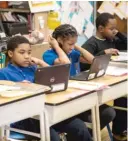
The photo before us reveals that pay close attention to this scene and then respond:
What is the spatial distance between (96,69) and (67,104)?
0.64 meters

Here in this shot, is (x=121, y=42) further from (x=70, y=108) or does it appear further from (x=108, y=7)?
(x=70, y=108)

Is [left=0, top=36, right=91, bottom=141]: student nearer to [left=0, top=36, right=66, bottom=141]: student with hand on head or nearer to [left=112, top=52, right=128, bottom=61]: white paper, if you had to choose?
[left=0, top=36, right=66, bottom=141]: student with hand on head

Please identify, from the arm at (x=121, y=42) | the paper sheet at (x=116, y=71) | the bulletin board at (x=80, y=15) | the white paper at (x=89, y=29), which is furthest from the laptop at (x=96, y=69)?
the white paper at (x=89, y=29)

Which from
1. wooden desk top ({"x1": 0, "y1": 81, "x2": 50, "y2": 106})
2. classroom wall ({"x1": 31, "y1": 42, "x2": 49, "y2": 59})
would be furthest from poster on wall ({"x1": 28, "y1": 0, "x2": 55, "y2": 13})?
wooden desk top ({"x1": 0, "y1": 81, "x2": 50, "y2": 106})

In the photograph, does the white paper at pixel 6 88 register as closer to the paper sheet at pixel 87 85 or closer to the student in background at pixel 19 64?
the student in background at pixel 19 64

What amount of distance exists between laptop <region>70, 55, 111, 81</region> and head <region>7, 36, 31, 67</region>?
43cm

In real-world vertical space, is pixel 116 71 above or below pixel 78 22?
below

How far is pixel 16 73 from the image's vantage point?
233 cm

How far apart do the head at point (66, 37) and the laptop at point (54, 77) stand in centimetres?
57

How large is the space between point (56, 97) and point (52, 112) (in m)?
0.15

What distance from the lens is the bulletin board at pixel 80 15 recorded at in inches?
192

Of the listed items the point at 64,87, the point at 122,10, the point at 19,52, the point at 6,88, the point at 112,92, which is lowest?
the point at 112,92

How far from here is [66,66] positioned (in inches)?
86.4

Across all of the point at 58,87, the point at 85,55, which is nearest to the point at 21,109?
the point at 58,87
